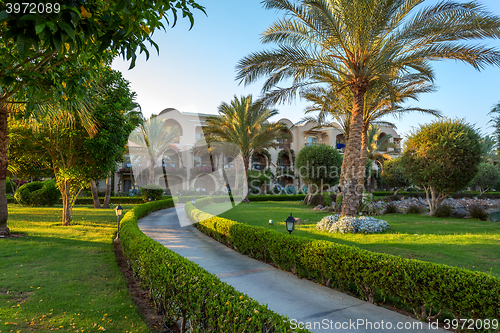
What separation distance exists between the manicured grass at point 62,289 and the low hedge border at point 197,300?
43 centimetres

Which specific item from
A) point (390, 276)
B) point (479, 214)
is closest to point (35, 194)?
point (390, 276)

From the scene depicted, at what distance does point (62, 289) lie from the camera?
4672 mm

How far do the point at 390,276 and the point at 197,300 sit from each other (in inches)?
108

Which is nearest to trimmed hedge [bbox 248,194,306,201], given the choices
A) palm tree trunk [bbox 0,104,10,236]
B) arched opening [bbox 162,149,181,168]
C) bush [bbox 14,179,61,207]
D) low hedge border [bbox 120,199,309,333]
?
arched opening [bbox 162,149,181,168]

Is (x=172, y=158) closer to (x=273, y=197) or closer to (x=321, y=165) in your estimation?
(x=273, y=197)

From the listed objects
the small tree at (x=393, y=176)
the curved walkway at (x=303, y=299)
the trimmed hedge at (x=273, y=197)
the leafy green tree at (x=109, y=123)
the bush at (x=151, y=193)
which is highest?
the leafy green tree at (x=109, y=123)

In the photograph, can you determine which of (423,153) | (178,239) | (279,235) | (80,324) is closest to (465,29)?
(423,153)

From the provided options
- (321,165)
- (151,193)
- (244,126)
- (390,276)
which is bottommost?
(390,276)

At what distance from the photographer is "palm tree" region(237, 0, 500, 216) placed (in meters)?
8.81

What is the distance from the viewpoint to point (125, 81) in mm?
11164

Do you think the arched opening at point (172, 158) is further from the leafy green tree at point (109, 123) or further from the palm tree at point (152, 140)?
the leafy green tree at point (109, 123)

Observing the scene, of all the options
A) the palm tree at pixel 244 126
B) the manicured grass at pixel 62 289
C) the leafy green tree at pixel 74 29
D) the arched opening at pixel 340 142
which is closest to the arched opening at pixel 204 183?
the palm tree at pixel 244 126

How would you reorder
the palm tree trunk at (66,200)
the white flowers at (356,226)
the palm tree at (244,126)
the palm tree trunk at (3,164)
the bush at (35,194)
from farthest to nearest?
1. the palm tree at (244,126)
2. the bush at (35,194)
3. the palm tree trunk at (66,200)
4. the white flowers at (356,226)
5. the palm tree trunk at (3,164)

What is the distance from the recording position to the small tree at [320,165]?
2186 centimetres
